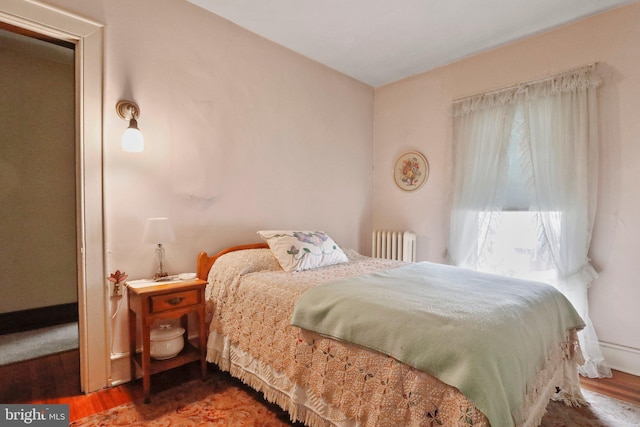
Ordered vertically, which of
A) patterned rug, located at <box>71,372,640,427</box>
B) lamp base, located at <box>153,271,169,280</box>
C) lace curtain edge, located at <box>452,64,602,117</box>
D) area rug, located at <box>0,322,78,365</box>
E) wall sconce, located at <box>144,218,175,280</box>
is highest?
lace curtain edge, located at <box>452,64,602,117</box>

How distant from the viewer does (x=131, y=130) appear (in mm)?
1967

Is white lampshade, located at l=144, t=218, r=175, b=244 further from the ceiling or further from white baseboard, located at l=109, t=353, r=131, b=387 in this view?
the ceiling

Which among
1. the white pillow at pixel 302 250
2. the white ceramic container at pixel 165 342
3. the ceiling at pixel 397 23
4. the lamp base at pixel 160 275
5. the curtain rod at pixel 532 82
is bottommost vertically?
the white ceramic container at pixel 165 342

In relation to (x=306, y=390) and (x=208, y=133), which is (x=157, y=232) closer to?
(x=208, y=133)

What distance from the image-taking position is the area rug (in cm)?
237

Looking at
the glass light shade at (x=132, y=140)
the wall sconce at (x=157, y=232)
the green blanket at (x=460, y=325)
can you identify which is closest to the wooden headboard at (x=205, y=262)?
the wall sconce at (x=157, y=232)

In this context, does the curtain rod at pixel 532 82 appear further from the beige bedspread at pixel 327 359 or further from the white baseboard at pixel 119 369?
the white baseboard at pixel 119 369

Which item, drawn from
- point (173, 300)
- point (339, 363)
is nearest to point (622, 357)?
point (339, 363)

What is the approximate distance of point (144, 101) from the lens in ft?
7.05

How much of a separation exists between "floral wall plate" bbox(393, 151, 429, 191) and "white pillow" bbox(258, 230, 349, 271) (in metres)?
1.48

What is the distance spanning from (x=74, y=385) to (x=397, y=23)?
3605 millimetres

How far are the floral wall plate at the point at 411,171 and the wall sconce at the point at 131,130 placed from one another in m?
2.73

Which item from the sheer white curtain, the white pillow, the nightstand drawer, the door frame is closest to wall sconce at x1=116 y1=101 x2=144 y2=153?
the door frame

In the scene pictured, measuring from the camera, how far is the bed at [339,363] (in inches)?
42.5
